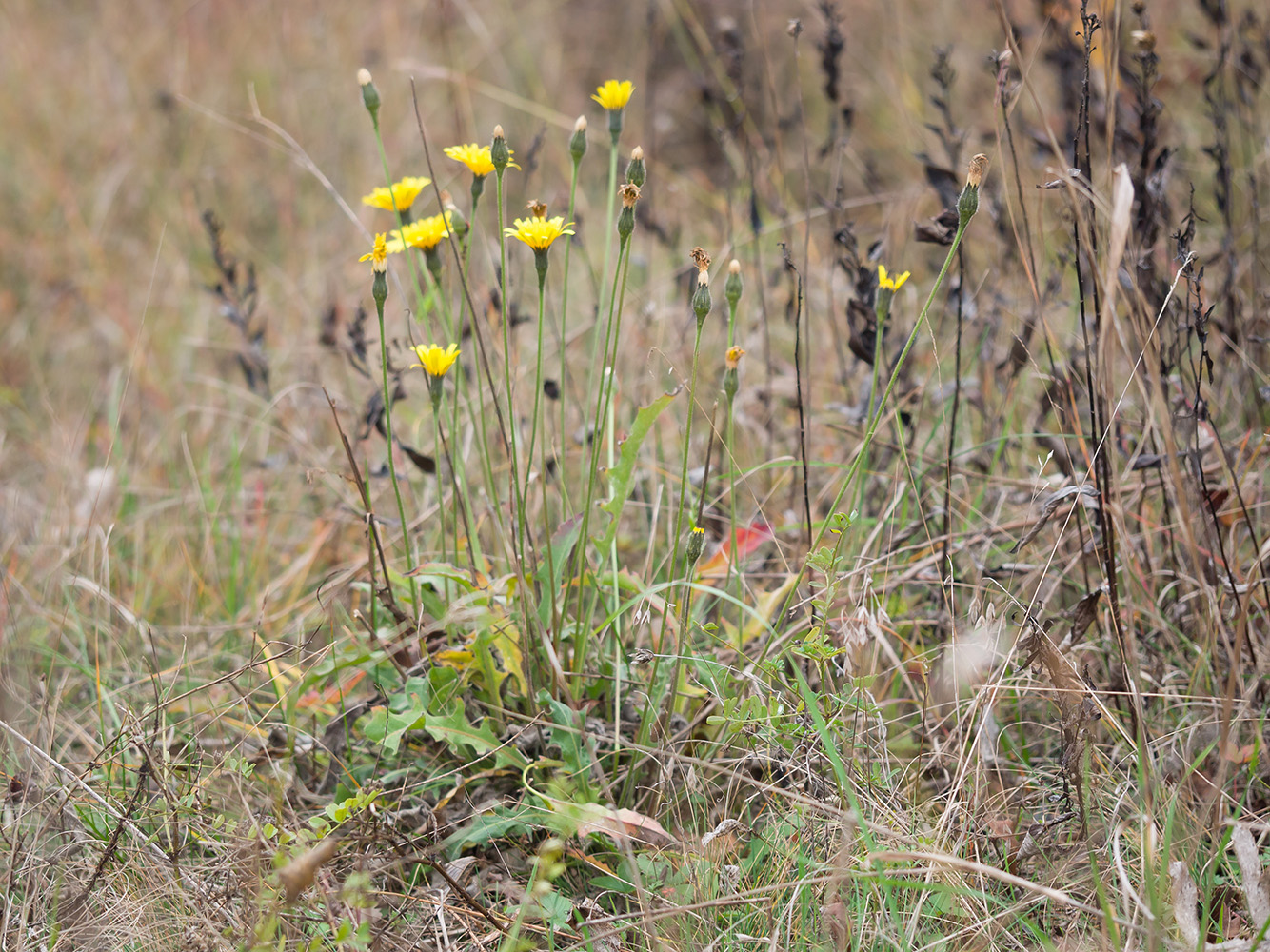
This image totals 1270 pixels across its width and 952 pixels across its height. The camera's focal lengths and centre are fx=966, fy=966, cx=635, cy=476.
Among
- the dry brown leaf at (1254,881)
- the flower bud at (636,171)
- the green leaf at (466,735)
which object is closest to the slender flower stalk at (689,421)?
the flower bud at (636,171)

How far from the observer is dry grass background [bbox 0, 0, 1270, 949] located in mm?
1157

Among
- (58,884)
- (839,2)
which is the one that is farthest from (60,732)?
(839,2)

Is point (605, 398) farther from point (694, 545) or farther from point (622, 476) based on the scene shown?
point (694, 545)

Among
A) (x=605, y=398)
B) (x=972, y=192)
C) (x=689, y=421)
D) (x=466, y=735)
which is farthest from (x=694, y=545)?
(x=972, y=192)

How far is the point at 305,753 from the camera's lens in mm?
1432

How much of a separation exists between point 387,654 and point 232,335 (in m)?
2.15

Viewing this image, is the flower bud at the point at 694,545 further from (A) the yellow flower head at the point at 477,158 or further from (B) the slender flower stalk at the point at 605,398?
(A) the yellow flower head at the point at 477,158

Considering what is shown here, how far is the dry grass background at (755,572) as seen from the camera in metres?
1.16

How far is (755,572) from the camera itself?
1.71 m

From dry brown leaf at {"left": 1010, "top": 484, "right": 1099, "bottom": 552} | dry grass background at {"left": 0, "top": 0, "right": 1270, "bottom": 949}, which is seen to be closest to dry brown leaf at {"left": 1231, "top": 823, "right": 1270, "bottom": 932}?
dry grass background at {"left": 0, "top": 0, "right": 1270, "bottom": 949}

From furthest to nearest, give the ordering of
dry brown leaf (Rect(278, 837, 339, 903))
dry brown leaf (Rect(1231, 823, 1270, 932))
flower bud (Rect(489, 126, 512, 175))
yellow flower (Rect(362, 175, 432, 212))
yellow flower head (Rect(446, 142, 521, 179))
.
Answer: yellow flower (Rect(362, 175, 432, 212)) → yellow flower head (Rect(446, 142, 521, 179)) → flower bud (Rect(489, 126, 512, 175)) → dry brown leaf (Rect(1231, 823, 1270, 932)) → dry brown leaf (Rect(278, 837, 339, 903))

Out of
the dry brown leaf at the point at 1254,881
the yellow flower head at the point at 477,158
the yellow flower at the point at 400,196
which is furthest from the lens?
the yellow flower at the point at 400,196

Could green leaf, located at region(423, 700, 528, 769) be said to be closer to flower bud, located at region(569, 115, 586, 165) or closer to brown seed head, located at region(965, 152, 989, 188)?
flower bud, located at region(569, 115, 586, 165)

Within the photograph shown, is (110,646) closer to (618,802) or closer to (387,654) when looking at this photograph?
(387,654)
